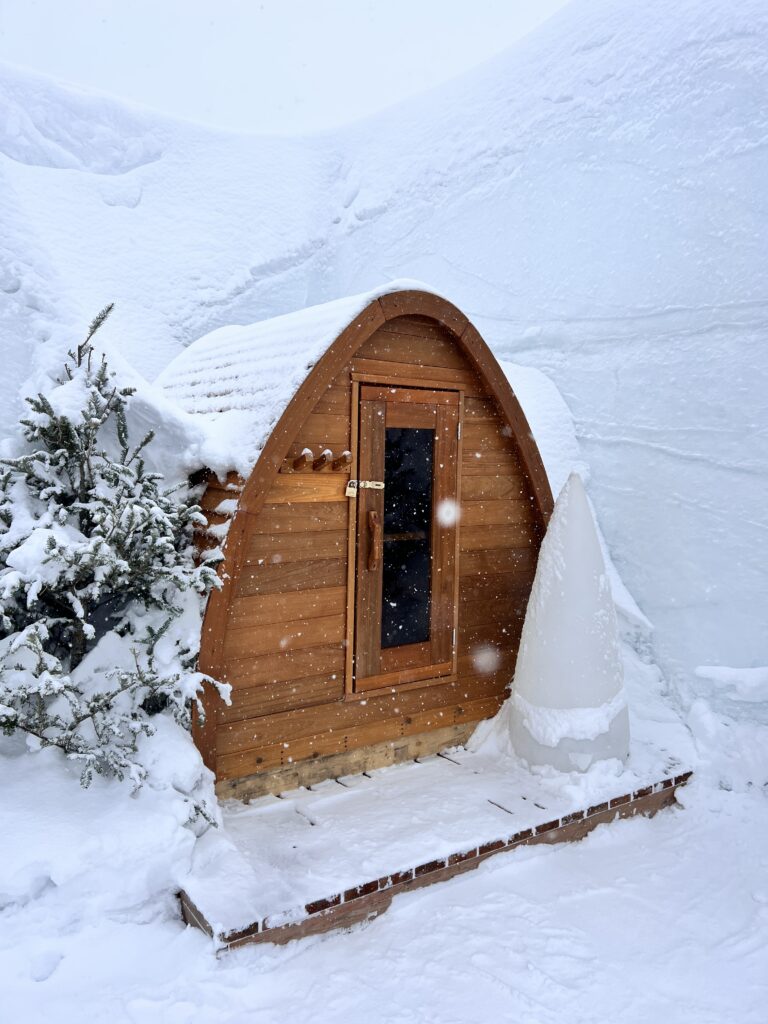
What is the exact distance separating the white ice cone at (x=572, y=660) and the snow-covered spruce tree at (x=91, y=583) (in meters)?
2.00

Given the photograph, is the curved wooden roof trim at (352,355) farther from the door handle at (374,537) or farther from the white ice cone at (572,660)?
the door handle at (374,537)

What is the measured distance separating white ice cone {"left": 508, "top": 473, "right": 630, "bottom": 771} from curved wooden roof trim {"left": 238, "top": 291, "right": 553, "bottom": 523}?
53 centimetres

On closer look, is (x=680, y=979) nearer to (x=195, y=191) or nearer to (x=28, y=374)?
(x=28, y=374)

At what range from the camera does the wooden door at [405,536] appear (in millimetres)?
4398

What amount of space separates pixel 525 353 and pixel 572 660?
235 inches

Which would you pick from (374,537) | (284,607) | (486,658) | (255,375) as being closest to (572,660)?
(486,658)

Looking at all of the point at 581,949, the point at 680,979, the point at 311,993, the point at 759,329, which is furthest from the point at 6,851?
the point at 759,329

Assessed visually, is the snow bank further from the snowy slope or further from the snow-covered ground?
the snowy slope

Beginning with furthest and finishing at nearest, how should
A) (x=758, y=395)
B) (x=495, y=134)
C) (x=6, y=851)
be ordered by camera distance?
(x=495, y=134) → (x=758, y=395) → (x=6, y=851)

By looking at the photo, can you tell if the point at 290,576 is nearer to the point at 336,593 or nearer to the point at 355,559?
the point at 336,593

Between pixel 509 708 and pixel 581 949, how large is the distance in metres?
1.79

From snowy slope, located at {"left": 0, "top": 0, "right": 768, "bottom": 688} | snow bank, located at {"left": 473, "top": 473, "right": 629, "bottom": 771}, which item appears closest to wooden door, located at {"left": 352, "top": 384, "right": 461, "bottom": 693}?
snow bank, located at {"left": 473, "top": 473, "right": 629, "bottom": 771}

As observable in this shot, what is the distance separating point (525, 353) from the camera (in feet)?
31.4

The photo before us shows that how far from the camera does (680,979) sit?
127 inches
